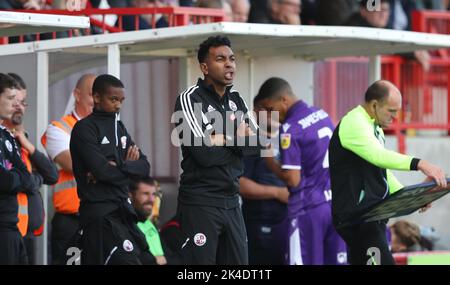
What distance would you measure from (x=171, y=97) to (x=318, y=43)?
5.38 ft

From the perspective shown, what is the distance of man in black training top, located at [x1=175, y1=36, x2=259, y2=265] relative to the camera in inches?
338

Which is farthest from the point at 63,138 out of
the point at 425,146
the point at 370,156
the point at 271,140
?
the point at 425,146

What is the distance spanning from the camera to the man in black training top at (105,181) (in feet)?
29.5

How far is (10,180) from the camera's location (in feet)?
29.1

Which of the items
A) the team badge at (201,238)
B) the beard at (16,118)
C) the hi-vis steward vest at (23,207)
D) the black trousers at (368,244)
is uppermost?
the beard at (16,118)


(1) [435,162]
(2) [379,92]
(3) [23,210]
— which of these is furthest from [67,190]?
(1) [435,162]

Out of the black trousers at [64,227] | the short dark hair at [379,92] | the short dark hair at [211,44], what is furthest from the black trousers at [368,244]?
the black trousers at [64,227]

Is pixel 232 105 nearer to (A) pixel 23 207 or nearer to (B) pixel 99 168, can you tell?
(B) pixel 99 168

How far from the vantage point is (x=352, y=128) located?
9320 mm

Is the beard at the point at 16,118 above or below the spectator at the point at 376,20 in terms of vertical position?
below

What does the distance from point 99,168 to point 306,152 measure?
240cm

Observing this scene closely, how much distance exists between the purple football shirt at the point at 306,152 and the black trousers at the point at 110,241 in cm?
199

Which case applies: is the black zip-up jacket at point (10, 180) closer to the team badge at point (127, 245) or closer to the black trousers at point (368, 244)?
the team badge at point (127, 245)
